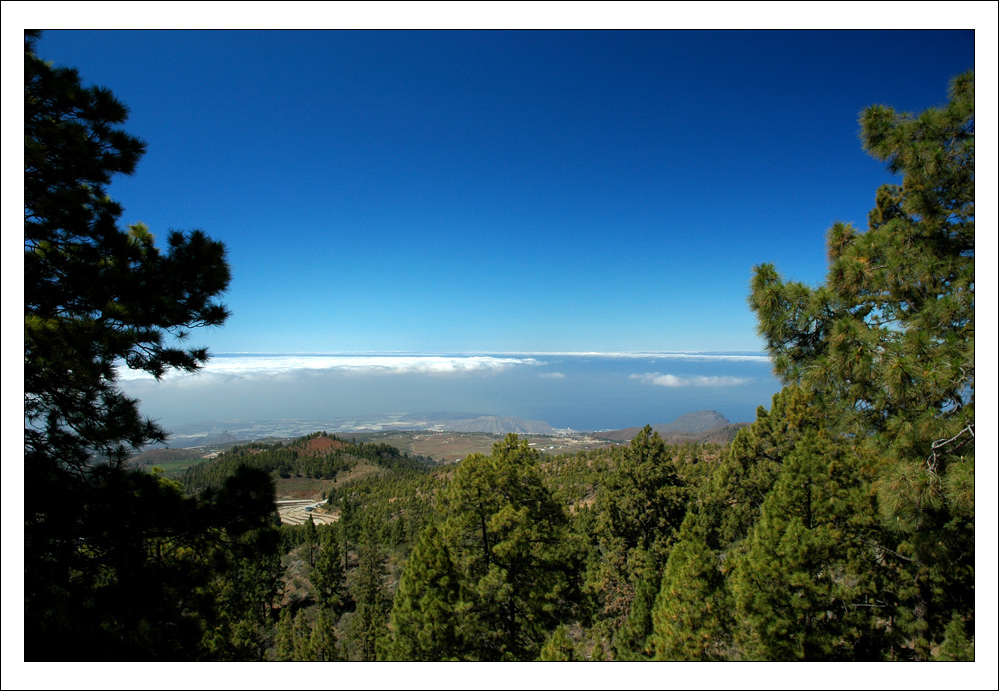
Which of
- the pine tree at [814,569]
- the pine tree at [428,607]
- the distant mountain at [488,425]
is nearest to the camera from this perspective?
the pine tree at [814,569]

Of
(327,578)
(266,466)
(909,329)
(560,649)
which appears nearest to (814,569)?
(560,649)

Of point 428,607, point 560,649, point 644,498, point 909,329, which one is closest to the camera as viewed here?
point 909,329

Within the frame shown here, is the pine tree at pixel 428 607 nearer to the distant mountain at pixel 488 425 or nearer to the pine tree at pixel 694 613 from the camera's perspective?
the pine tree at pixel 694 613

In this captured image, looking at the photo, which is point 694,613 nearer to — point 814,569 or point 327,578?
point 814,569

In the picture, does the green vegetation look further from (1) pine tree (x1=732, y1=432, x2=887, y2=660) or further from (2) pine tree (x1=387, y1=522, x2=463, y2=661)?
(2) pine tree (x1=387, y1=522, x2=463, y2=661)

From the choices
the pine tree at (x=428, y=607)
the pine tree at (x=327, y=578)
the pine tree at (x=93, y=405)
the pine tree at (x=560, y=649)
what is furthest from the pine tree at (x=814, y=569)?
the pine tree at (x=327, y=578)

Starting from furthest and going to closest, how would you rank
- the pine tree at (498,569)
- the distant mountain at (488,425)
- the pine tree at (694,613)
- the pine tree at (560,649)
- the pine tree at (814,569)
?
the distant mountain at (488,425), the pine tree at (498,569), the pine tree at (694,613), the pine tree at (560,649), the pine tree at (814,569)

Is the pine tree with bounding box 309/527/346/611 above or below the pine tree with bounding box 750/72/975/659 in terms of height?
below

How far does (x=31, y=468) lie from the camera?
380 centimetres

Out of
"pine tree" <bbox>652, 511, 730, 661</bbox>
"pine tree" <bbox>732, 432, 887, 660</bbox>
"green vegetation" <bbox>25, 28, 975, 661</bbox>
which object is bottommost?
"pine tree" <bbox>652, 511, 730, 661</bbox>

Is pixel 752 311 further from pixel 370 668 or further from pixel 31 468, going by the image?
pixel 31 468

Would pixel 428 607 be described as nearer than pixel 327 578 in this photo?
Yes

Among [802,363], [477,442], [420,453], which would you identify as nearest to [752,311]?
[802,363]

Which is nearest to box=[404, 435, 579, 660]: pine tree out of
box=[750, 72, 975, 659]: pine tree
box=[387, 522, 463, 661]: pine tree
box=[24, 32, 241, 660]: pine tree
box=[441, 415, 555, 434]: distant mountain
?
box=[387, 522, 463, 661]: pine tree
